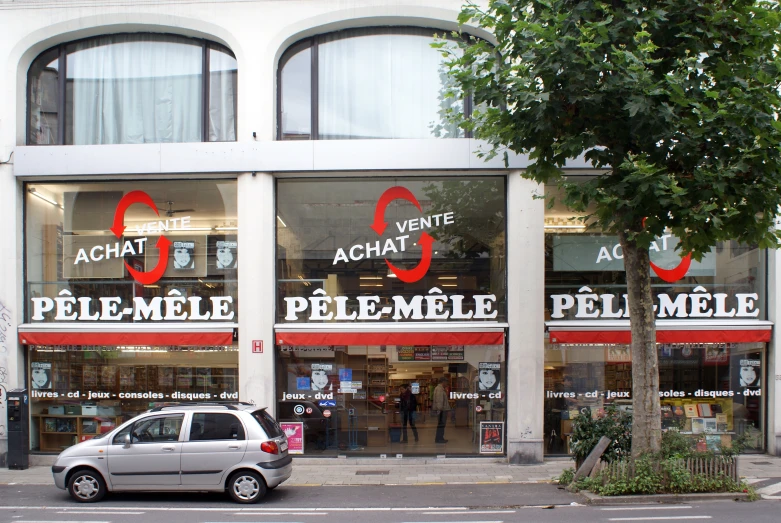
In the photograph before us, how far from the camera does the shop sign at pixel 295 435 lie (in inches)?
550

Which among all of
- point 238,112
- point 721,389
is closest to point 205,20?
point 238,112

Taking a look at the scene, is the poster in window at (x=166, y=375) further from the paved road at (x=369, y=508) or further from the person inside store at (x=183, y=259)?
the paved road at (x=369, y=508)

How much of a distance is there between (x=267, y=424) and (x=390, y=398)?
A: 405 cm

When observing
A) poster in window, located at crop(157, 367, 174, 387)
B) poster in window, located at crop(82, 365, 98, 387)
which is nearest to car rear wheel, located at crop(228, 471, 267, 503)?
poster in window, located at crop(157, 367, 174, 387)

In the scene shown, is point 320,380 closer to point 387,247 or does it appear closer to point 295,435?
point 295,435

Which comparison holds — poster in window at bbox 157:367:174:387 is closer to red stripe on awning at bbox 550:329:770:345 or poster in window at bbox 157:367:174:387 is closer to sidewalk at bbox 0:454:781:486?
sidewalk at bbox 0:454:781:486

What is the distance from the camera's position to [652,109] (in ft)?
30.6

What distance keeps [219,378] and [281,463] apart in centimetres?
442

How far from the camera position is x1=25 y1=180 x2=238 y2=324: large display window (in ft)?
46.8

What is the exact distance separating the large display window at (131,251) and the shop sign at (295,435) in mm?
2552

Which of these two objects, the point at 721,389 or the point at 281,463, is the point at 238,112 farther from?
the point at 721,389

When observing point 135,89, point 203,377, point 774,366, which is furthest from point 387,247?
point 774,366

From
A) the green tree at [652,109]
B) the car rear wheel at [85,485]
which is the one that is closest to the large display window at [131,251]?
the car rear wheel at [85,485]

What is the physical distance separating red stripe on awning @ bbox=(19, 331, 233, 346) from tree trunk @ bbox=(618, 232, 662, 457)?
7906 mm
